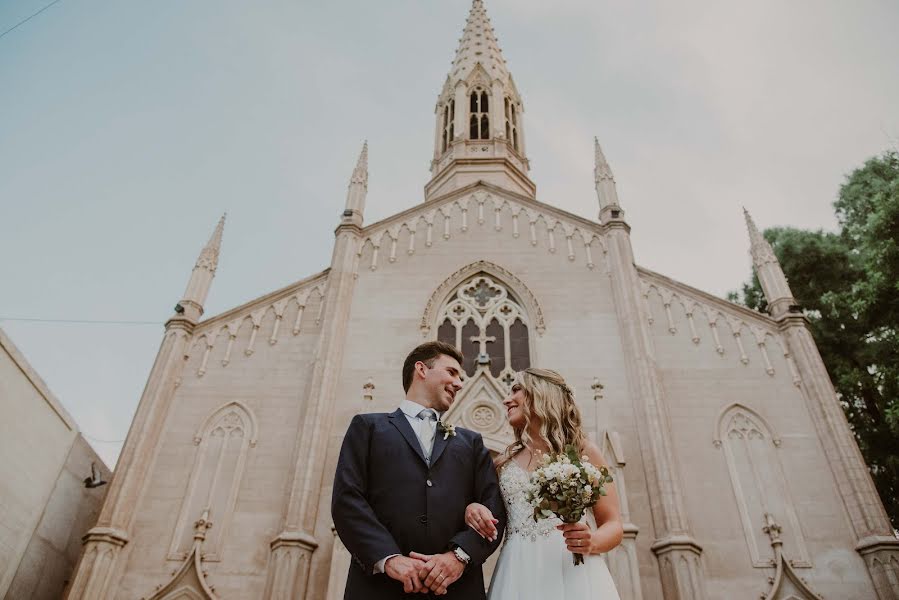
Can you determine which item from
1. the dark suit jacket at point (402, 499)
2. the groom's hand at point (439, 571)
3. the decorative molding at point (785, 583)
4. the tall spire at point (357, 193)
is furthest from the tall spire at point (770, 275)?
the groom's hand at point (439, 571)

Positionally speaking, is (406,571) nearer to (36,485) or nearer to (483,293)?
(36,485)

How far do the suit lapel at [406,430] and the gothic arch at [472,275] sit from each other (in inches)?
390

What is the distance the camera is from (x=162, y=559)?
10953mm

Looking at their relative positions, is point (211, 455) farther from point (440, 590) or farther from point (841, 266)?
point (841, 266)

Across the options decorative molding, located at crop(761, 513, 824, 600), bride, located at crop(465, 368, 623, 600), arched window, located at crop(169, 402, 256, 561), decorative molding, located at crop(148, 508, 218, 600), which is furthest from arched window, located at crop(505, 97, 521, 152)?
bride, located at crop(465, 368, 623, 600)

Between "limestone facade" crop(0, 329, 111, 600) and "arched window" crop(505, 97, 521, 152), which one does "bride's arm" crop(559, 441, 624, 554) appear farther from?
"arched window" crop(505, 97, 521, 152)

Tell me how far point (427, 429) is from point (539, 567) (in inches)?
46.3

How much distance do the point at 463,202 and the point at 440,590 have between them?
46.3 feet

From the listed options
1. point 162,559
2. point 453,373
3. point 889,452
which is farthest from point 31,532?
point 889,452

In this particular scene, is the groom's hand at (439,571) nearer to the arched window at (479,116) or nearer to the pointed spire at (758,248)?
the pointed spire at (758,248)

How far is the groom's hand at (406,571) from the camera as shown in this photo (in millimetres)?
3045

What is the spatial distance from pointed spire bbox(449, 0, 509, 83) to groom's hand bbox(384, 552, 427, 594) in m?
23.9

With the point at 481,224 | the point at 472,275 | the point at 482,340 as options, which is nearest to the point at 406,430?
the point at 482,340

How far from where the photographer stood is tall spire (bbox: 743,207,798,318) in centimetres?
1362
